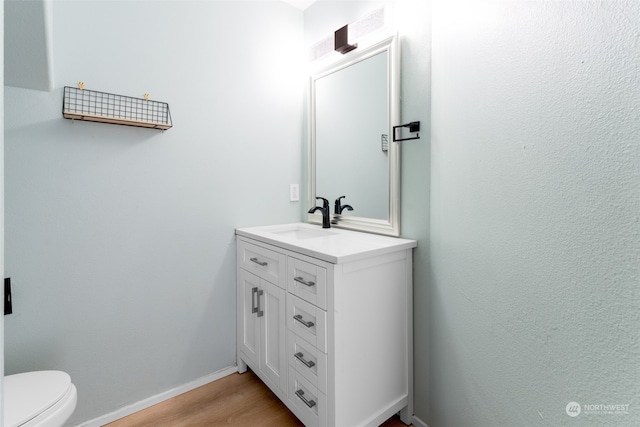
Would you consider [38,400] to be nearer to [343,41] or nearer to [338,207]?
[338,207]

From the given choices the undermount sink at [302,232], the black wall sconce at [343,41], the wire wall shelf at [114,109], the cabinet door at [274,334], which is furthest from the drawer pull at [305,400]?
the black wall sconce at [343,41]

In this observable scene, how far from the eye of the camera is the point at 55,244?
146 centimetres

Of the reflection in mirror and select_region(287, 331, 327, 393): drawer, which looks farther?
the reflection in mirror

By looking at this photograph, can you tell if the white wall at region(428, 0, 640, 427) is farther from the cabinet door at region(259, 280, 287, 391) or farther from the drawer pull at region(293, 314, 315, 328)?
the cabinet door at region(259, 280, 287, 391)

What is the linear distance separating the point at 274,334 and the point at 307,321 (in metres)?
0.34

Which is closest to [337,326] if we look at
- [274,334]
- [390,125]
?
[274,334]

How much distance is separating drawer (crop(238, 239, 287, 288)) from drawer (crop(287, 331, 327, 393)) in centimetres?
27

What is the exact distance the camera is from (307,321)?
56.0 inches

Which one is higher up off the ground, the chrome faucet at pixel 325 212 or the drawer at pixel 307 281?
the chrome faucet at pixel 325 212

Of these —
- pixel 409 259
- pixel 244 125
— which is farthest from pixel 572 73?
pixel 244 125

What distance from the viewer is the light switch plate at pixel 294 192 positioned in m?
2.26

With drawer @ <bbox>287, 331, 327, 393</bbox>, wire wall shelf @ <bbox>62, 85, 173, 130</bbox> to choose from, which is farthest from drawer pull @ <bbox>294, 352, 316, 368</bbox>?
wire wall shelf @ <bbox>62, 85, 173, 130</bbox>

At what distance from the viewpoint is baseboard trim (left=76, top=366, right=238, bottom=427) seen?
1577 mm

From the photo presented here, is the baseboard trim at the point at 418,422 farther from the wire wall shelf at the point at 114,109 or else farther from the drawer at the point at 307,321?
the wire wall shelf at the point at 114,109
